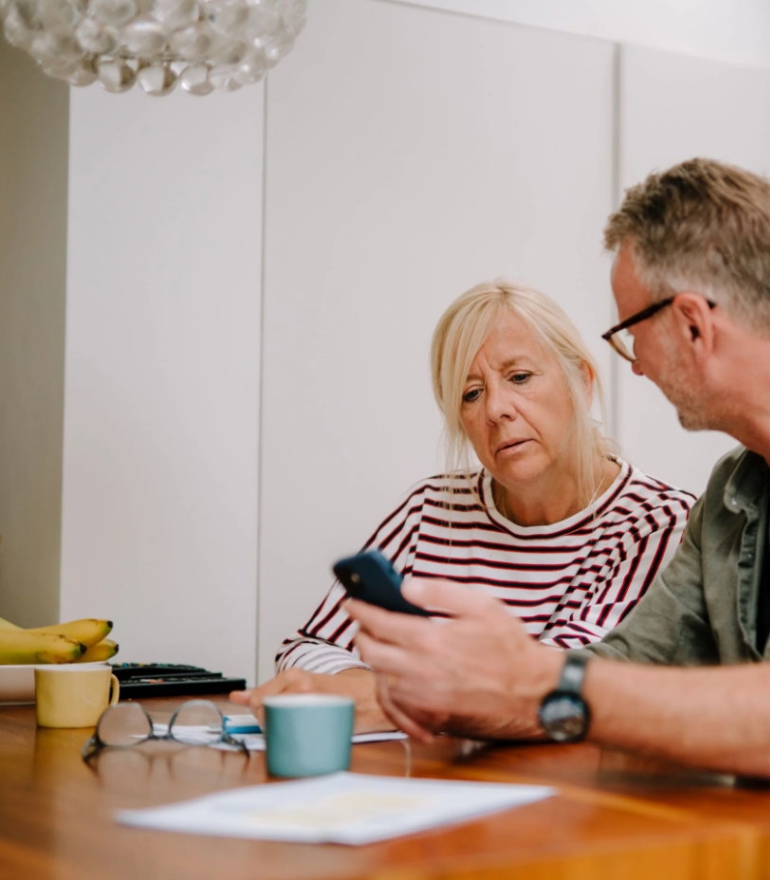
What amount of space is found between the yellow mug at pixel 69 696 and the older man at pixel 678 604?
1.56 ft

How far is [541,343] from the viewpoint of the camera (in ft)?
7.45

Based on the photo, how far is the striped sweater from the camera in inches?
80.7

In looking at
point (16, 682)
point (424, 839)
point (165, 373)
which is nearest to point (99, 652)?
point (16, 682)

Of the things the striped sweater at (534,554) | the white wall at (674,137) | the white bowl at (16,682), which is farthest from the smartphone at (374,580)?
the white wall at (674,137)

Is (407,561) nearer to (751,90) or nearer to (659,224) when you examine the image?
(659,224)

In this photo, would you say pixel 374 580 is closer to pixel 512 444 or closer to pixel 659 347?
pixel 659 347

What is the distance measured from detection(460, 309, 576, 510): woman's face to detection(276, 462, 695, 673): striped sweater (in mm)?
96

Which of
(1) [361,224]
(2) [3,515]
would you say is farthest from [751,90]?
(2) [3,515]

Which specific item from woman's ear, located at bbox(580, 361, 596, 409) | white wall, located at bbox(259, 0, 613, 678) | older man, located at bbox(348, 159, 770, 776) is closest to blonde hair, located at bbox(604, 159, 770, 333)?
older man, located at bbox(348, 159, 770, 776)

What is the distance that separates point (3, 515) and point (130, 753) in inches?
75.8

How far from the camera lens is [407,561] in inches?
95.3

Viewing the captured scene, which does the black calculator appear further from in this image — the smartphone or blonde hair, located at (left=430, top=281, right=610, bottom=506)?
the smartphone

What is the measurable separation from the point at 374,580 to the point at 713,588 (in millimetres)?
602

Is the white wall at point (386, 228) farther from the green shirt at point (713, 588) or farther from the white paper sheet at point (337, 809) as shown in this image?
the white paper sheet at point (337, 809)
